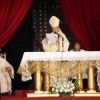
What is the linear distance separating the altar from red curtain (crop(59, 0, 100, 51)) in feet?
5.41

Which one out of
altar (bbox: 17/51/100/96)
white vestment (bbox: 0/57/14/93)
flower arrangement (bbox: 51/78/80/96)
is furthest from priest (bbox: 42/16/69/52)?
white vestment (bbox: 0/57/14/93)

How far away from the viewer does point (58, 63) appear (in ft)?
27.0

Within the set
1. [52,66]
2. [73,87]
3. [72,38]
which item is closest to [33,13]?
[72,38]

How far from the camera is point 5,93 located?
933 centimetres

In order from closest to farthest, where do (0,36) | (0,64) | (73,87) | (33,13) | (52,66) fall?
(73,87) < (52,66) < (0,64) < (0,36) < (33,13)

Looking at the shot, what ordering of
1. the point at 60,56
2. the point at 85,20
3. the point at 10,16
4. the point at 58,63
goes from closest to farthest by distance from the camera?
1. the point at 60,56
2. the point at 58,63
3. the point at 10,16
4. the point at 85,20

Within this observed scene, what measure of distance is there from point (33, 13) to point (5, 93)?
2.38m

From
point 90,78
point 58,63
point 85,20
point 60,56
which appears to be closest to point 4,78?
point 58,63

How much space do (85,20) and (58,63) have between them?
6.93 ft

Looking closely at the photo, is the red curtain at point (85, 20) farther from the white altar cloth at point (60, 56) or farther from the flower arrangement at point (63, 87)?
the flower arrangement at point (63, 87)

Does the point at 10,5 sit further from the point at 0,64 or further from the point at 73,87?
the point at 73,87

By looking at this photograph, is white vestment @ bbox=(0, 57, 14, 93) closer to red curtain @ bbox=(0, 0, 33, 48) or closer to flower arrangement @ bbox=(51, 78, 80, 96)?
red curtain @ bbox=(0, 0, 33, 48)

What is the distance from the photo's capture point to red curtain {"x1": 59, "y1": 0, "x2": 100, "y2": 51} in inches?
387

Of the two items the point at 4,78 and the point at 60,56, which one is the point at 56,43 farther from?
the point at 4,78
